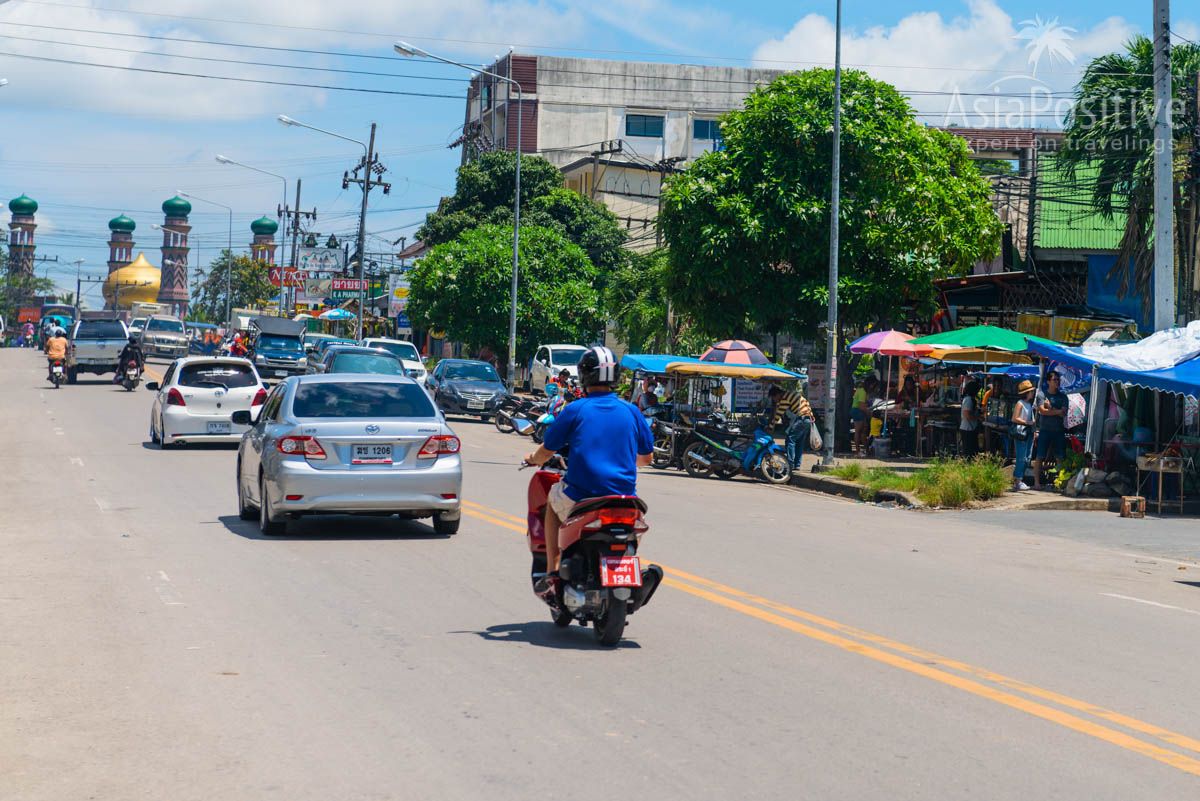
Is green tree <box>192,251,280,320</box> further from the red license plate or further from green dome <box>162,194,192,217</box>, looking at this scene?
the red license plate

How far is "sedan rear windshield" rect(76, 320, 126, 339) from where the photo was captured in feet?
149

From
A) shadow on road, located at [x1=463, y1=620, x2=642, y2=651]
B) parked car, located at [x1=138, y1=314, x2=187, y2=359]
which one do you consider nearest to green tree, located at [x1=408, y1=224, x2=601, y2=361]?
parked car, located at [x1=138, y1=314, x2=187, y2=359]

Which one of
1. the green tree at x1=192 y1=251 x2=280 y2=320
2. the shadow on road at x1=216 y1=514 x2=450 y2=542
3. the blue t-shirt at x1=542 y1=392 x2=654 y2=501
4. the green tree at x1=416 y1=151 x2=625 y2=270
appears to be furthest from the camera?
the green tree at x1=192 y1=251 x2=280 y2=320

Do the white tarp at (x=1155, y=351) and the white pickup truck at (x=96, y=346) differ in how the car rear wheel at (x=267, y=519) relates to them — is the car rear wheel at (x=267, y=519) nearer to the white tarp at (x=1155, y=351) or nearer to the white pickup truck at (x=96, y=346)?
the white tarp at (x=1155, y=351)

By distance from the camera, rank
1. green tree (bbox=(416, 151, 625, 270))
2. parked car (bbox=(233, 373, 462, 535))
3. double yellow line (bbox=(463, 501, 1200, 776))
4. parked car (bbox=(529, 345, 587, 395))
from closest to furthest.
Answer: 1. double yellow line (bbox=(463, 501, 1200, 776))
2. parked car (bbox=(233, 373, 462, 535))
3. parked car (bbox=(529, 345, 587, 395))
4. green tree (bbox=(416, 151, 625, 270))

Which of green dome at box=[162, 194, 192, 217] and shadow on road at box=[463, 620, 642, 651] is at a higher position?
green dome at box=[162, 194, 192, 217]

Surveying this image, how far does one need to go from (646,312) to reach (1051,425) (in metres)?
26.0

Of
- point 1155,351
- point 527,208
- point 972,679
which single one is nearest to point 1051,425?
point 1155,351

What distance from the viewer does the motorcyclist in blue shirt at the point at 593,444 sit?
8.42 m

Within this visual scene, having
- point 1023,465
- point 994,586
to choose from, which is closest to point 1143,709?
point 994,586

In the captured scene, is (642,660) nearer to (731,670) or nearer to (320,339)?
(731,670)

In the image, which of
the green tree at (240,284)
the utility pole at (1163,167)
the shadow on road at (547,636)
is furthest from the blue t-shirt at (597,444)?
the green tree at (240,284)

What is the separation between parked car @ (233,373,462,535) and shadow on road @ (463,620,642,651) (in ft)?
14.1

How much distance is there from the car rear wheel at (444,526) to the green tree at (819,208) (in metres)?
16.9
